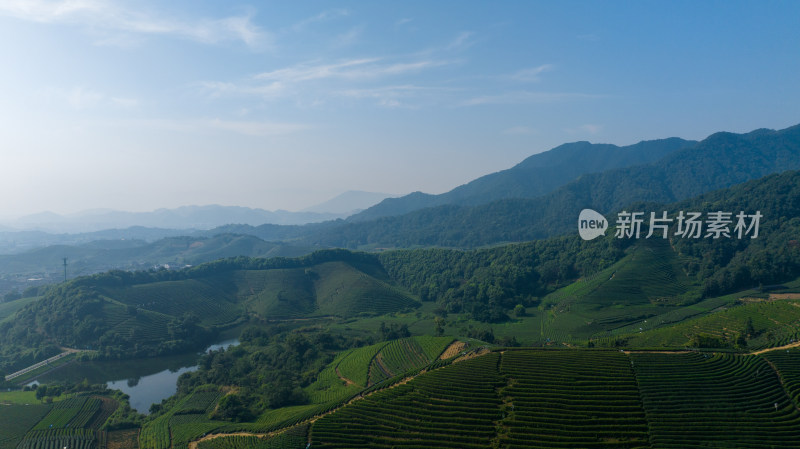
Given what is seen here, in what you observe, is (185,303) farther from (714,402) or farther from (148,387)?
(714,402)

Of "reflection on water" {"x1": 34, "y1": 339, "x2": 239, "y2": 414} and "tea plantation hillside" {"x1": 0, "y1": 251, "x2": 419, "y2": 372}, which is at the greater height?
"tea plantation hillside" {"x1": 0, "y1": 251, "x2": 419, "y2": 372}

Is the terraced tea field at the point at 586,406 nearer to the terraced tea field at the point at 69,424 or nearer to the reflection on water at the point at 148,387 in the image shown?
the terraced tea field at the point at 69,424

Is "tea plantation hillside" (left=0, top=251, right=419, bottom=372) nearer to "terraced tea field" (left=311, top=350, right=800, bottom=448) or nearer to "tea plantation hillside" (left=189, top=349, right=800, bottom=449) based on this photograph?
"tea plantation hillside" (left=189, top=349, right=800, bottom=449)

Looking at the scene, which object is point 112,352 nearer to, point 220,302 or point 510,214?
point 220,302

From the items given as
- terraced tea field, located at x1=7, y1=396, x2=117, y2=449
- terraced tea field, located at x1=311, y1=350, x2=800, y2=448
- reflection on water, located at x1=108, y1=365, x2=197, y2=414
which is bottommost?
reflection on water, located at x1=108, y1=365, x2=197, y2=414

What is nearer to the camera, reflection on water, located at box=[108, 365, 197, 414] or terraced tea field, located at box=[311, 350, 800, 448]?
terraced tea field, located at box=[311, 350, 800, 448]

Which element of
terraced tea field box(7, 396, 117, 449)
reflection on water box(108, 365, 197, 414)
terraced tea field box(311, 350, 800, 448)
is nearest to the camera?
terraced tea field box(311, 350, 800, 448)

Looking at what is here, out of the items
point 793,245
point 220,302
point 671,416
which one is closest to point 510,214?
point 793,245

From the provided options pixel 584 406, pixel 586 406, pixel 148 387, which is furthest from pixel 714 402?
pixel 148 387

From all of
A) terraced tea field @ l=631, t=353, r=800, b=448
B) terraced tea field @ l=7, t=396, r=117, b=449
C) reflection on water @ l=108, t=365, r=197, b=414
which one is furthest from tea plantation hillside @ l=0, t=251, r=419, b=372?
terraced tea field @ l=631, t=353, r=800, b=448
